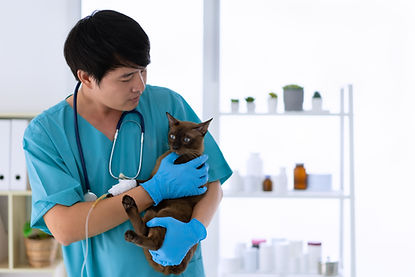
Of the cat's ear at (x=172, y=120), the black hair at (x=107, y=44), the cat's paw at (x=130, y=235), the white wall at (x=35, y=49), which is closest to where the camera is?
the cat's paw at (x=130, y=235)

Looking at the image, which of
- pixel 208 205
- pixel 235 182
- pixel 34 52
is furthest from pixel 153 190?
pixel 34 52

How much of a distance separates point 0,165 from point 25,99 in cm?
48

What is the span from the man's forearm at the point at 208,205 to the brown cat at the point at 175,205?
0.02 meters

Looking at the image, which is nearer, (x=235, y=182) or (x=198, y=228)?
(x=198, y=228)

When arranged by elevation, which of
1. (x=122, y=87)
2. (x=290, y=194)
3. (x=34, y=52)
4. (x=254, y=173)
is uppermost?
(x=34, y=52)

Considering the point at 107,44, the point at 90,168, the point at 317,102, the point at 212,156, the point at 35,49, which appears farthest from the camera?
the point at 35,49

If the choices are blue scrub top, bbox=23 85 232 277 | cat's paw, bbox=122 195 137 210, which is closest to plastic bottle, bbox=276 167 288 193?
blue scrub top, bbox=23 85 232 277

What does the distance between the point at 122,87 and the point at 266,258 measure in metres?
1.64

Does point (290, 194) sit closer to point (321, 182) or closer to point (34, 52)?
point (321, 182)

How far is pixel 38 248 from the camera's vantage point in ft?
8.00

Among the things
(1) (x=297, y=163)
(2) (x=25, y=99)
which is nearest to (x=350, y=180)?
(1) (x=297, y=163)

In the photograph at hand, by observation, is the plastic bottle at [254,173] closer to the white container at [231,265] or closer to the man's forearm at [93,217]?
the white container at [231,265]

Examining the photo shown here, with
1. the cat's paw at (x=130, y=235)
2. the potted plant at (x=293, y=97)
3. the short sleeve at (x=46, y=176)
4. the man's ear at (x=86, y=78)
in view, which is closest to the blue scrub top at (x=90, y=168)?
the short sleeve at (x=46, y=176)

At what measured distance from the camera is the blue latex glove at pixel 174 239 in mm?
1041
